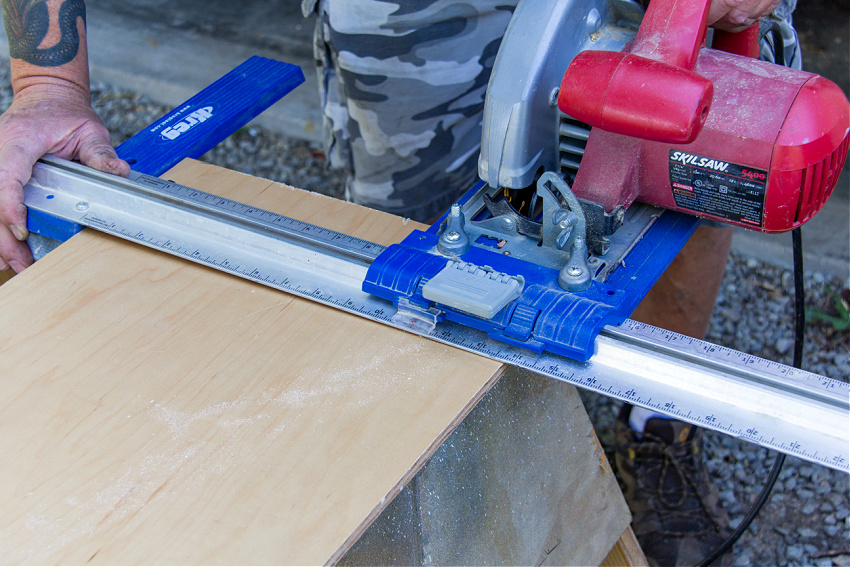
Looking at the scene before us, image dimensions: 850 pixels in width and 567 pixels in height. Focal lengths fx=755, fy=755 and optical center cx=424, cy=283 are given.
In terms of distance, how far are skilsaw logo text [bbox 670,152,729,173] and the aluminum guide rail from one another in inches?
12.3

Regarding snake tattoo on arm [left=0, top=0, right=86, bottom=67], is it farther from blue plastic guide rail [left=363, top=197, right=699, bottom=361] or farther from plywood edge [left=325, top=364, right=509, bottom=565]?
plywood edge [left=325, top=364, right=509, bottom=565]

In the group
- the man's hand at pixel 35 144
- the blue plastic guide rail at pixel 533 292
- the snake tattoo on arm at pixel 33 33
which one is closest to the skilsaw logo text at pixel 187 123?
the man's hand at pixel 35 144

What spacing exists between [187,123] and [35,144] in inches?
15.3

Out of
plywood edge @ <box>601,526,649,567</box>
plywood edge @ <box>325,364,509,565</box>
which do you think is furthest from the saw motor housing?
plywood edge @ <box>601,526,649,567</box>

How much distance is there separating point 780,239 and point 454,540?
95.2 inches

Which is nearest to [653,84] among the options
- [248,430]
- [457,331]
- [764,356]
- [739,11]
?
[739,11]

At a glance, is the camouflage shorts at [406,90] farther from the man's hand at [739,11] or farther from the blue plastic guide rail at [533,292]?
the blue plastic guide rail at [533,292]

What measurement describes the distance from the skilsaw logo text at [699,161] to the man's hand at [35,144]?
1194 millimetres

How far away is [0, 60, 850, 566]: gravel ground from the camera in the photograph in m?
2.25

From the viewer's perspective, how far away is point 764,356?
9.15 ft

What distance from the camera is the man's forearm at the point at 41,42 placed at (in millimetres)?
1844

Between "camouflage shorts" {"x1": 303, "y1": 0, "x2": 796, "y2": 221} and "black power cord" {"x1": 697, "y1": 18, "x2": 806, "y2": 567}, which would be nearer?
"black power cord" {"x1": 697, "y1": 18, "x2": 806, "y2": 567}

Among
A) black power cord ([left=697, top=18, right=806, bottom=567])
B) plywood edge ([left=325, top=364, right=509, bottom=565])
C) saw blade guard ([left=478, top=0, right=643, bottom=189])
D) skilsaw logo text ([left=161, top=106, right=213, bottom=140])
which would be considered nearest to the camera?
plywood edge ([left=325, top=364, right=509, bottom=565])

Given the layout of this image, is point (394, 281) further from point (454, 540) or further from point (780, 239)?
point (780, 239)
